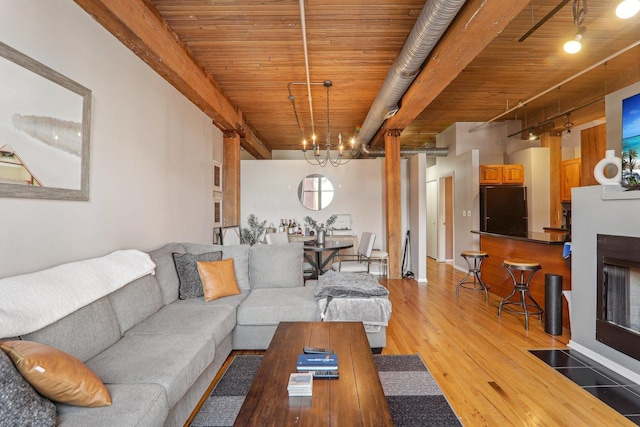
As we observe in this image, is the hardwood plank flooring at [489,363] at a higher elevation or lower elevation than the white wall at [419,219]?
lower

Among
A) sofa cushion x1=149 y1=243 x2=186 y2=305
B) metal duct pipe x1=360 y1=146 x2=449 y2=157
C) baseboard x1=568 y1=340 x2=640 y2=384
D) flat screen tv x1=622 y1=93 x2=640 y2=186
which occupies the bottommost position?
baseboard x1=568 y1=340 x2=640 y2=384

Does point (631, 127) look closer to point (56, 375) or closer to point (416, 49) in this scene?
point (416, 49)

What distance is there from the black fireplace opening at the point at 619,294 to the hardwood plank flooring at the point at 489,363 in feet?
1.76

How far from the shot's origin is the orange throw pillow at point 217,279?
10.1 feet

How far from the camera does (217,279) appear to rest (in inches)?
124

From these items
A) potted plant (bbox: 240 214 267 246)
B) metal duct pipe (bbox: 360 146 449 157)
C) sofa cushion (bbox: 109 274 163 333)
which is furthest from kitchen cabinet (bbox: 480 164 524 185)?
sofa cushion (bbox: 109 274 163 333)

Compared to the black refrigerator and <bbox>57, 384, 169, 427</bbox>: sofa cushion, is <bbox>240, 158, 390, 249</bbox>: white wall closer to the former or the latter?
the black refrigerator

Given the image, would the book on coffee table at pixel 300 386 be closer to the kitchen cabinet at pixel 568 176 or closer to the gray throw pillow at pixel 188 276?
the gray throw pillow at pixel 188 276

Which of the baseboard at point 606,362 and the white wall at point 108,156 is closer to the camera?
the white wall at point 108,156

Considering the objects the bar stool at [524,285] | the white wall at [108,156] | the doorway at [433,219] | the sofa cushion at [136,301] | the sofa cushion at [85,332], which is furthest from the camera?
the doorway at [433,219]

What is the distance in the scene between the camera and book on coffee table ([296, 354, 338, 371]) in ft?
5.49

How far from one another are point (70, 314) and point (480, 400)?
2.61m

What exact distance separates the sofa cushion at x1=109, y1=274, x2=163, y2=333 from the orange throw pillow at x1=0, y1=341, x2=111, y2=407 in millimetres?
884

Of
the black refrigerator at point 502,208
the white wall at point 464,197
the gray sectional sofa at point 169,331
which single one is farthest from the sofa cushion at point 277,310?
the black refrigerator at point 502,208
